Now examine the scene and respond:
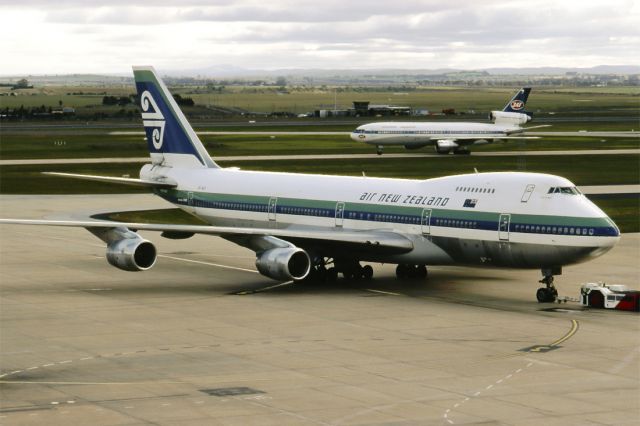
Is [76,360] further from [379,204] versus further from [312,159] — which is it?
[312,159]

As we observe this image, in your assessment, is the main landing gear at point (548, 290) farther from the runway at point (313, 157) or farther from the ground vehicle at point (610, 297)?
the runway at point (313, 157)

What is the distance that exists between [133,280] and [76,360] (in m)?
16.2

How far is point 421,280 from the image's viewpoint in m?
48.0

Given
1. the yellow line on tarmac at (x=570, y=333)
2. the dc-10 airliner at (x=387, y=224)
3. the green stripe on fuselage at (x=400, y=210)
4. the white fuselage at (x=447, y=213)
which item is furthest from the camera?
the dc-10 airliner at (x=387, y=224)

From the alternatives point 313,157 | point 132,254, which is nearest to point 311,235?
point 132,254

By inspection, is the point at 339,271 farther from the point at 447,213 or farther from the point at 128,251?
the point at 128,251

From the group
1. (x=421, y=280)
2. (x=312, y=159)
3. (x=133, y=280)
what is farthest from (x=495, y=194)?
(x=312, y=159)

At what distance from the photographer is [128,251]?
4494 cm

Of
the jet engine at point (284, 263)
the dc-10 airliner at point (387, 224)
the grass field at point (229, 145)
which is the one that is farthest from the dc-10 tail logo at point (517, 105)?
the jet engine at point (284, 263)

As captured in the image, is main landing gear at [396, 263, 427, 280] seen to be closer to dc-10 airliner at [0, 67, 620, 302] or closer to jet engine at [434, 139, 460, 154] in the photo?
dc-10 airliner at [0, 67, 620, 302]

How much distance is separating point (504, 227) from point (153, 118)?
20548 mm

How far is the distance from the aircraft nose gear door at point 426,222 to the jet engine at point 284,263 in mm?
4494

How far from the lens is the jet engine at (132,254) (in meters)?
44.9

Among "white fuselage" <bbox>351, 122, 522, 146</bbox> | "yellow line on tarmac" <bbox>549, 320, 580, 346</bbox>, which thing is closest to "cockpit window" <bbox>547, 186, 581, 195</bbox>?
"yellow line on tarmac" <bbox>549, 320, 580, 346</bbox>
